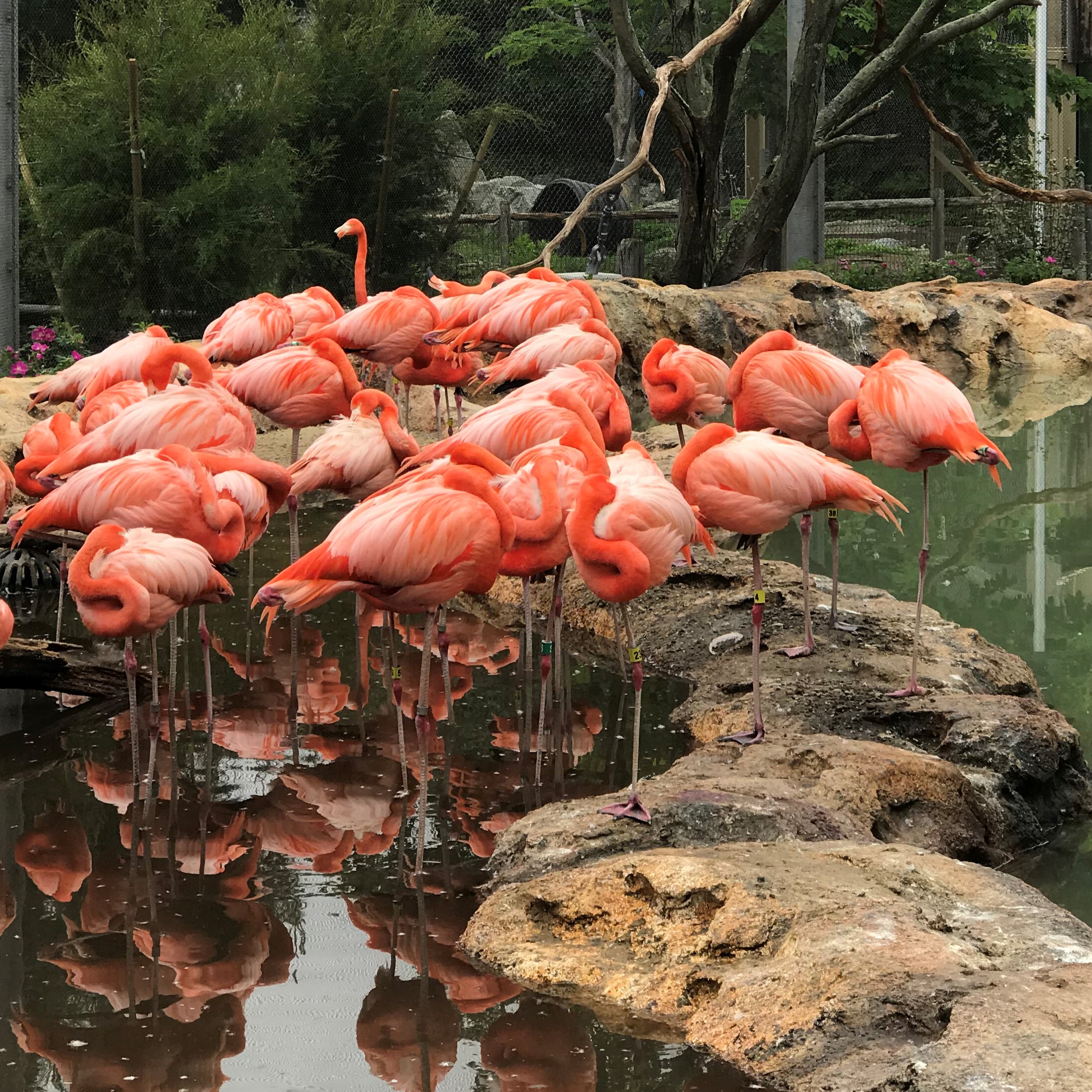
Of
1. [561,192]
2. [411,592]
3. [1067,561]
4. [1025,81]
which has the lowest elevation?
[1067,561]

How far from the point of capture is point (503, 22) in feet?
53.9

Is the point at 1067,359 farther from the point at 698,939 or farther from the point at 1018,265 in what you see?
the point at 698,939

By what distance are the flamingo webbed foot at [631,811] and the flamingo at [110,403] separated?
9.59 ft

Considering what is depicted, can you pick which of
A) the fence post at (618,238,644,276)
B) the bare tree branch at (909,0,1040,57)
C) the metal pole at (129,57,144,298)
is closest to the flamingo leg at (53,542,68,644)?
the metal pole at (129,57,144,298)

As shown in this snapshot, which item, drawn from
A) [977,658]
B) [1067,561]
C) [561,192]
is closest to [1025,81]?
[561,192]

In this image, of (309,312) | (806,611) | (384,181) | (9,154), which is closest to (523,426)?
(806,611)

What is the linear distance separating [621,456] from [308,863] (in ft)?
5.10

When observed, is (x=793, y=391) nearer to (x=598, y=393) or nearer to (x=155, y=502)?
(x=598, y=393)

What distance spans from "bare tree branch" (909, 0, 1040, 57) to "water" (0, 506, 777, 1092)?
27.5ft

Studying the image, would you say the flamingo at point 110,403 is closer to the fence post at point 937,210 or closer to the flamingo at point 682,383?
the flamingo at point 682,383

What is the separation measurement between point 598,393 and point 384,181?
6.58m

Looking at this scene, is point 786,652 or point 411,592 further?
point 786,652

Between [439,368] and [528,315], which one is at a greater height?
[528,315]

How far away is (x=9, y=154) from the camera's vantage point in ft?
30.1
